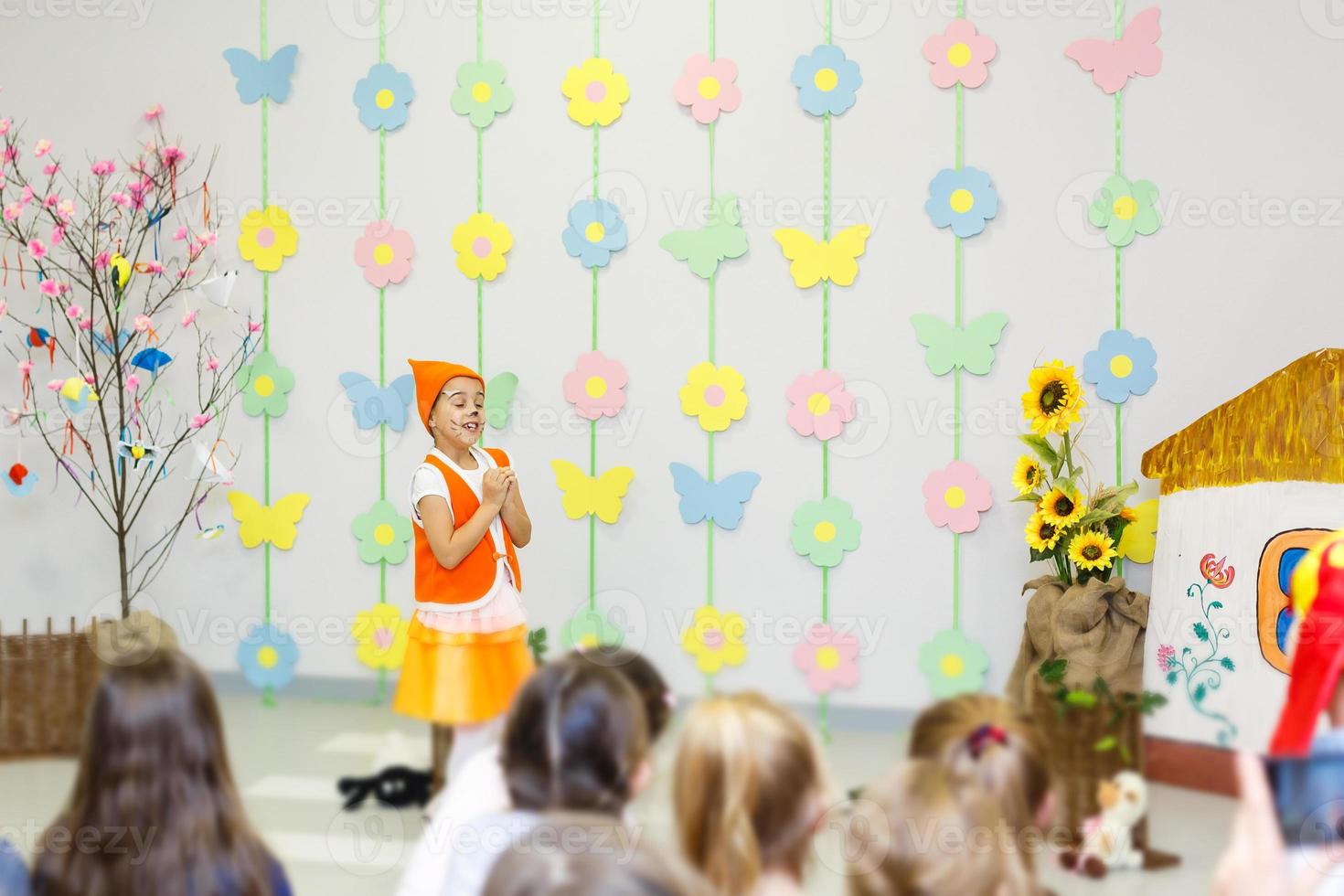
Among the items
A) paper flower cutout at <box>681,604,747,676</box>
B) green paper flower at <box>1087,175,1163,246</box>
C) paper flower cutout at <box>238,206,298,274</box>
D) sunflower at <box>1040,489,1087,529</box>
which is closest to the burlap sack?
sunflower at <box>1040,489,1087,529</box>

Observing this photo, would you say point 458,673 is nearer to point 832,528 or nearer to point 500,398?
point 500,398

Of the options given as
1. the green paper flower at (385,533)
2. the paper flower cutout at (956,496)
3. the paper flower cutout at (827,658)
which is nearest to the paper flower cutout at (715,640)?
the paper flower cutout at (827,658)

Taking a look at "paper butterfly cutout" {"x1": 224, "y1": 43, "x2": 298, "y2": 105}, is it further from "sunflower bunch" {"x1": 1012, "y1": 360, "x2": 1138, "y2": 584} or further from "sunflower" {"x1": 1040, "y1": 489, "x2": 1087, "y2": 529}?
"sunflower" {"x1": 1040, "y1": 489, "x2": 1087, "y2": 529}

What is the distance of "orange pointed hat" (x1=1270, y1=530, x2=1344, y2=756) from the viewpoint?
64.2 inches

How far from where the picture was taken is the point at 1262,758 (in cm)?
145

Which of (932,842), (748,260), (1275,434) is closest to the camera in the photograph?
(932,842)

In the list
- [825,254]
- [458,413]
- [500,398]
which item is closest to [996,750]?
[458,413]

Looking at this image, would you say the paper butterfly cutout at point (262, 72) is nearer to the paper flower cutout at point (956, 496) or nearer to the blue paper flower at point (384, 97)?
the blue paper flower at point (384, 97)

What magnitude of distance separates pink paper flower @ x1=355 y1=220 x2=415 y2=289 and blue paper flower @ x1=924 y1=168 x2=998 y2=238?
1.67 metres

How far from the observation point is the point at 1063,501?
3.30 m

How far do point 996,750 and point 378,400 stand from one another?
2757mm

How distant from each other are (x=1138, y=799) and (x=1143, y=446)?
162 centimetres

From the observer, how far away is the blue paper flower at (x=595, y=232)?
3762 mm

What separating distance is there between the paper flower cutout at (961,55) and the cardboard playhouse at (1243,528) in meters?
1.22
